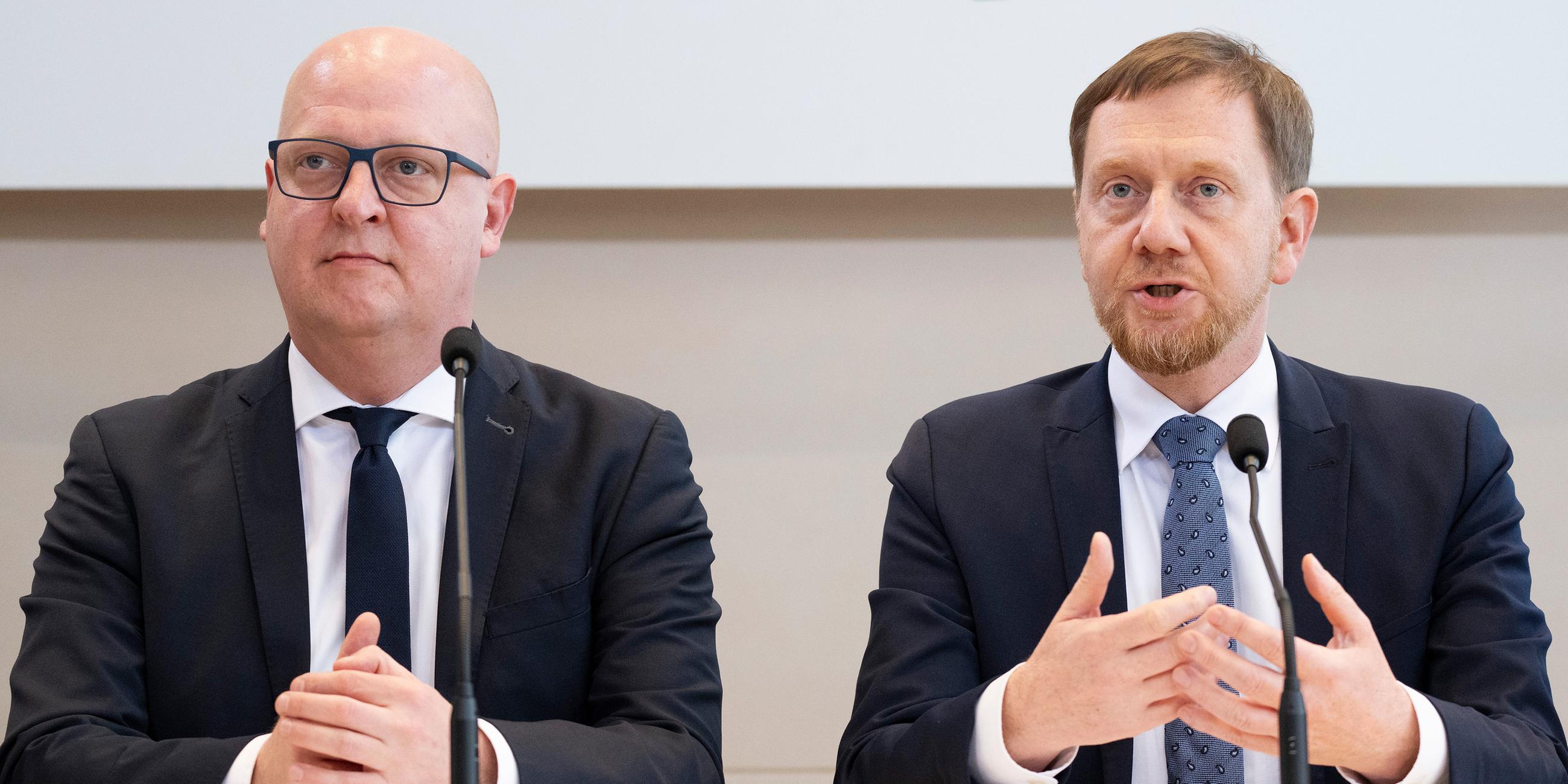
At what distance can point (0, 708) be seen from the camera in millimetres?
2758

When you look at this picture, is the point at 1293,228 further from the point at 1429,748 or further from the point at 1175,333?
the point at 1429,748

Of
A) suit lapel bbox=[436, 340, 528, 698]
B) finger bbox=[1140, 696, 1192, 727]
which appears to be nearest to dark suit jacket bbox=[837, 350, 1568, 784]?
finger bbox=[1140, 696, 1192, 727]

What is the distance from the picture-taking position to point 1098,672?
139 cm

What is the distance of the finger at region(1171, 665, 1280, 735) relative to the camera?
4.43ft

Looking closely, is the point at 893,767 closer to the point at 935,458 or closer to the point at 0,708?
the point at 935,458

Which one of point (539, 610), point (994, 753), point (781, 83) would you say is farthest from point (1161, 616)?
point (781, 83)

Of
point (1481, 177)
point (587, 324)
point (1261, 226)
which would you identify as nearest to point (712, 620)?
point (1261, 226)

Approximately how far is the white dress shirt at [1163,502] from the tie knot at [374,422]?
0.82 meters

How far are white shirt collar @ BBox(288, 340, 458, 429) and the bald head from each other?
11.9 inches

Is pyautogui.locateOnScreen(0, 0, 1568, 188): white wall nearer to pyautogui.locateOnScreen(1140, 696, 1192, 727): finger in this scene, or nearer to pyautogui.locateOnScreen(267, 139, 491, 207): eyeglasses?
pyautogui.locateOnScreen(267, 139, 491, 207): eyeglasses

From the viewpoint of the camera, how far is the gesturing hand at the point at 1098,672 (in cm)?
137

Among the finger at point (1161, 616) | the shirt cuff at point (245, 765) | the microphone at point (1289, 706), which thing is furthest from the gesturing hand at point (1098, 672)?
the shirt cuff at point (245, 765)

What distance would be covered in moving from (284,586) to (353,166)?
20.8 inches

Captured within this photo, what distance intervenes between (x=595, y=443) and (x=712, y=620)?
0.91 feet
